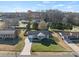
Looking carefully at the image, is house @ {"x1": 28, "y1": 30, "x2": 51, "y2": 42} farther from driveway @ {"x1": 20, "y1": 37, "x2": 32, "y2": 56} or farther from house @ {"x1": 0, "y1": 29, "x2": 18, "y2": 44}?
house @ {"x1": 0, "y1": 29, "x2": 18, "y2": 44}

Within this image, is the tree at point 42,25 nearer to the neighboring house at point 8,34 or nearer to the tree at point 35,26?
the tree at point 35,26

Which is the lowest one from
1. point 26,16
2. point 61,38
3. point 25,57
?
point 25,57

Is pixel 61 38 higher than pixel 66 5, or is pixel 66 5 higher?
pixel 66 5

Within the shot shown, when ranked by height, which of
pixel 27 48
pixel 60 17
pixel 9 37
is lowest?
pixel 27 48

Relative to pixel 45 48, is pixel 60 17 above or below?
above

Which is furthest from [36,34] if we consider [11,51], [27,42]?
[11,51]

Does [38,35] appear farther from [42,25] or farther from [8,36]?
[8,36]

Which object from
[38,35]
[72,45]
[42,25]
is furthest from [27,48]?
[72,45]

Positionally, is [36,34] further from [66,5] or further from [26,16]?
[66,5]
